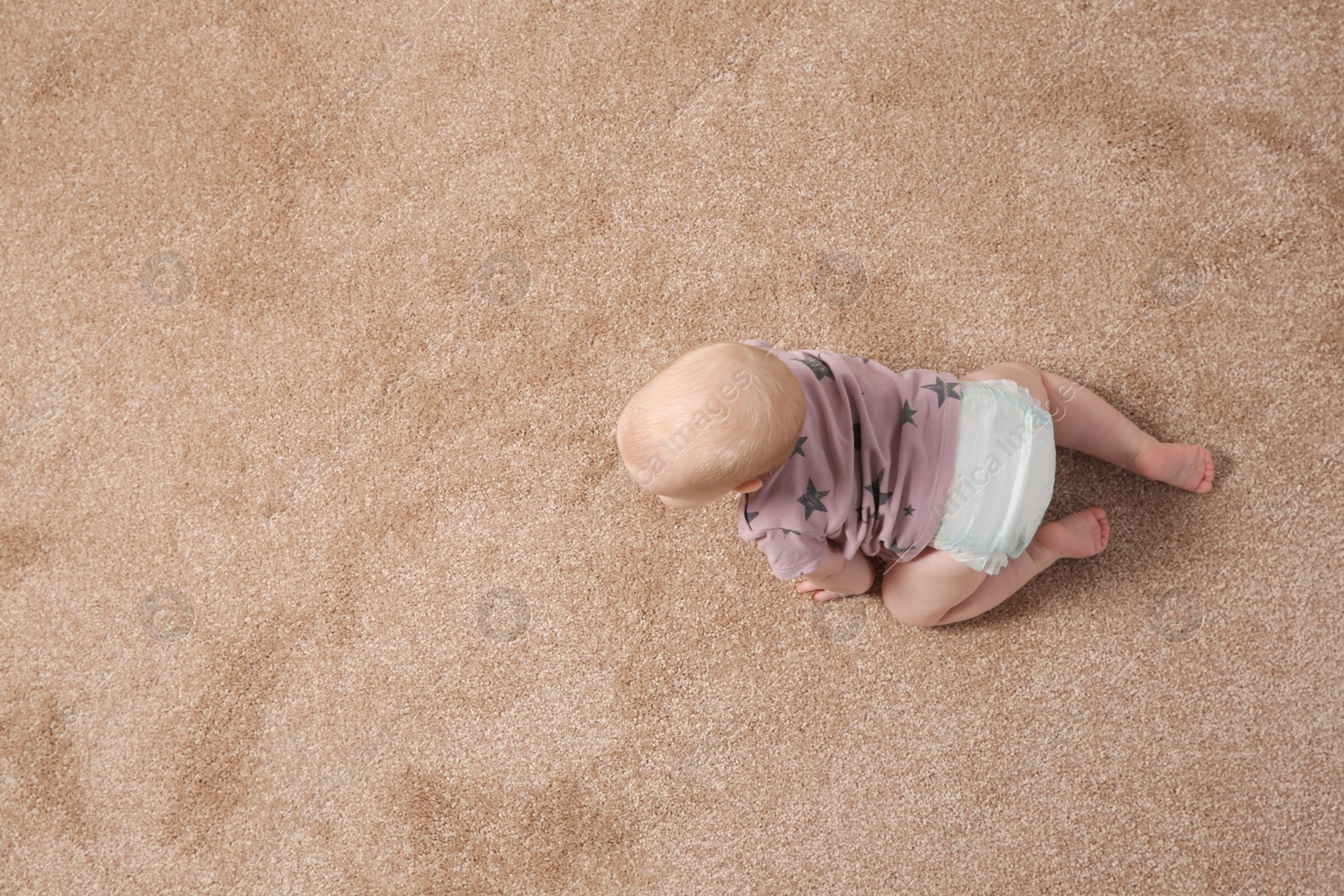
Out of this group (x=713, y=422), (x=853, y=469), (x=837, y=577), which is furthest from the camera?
(x=837, y=577)

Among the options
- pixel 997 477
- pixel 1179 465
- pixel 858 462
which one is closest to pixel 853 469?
pixel 858 462

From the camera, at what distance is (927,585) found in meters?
0.85

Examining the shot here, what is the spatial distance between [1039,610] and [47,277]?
1264mm

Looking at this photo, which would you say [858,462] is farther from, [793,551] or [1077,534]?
[1077,534]

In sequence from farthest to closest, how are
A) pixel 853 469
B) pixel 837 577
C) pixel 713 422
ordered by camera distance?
pixel 837 577 < pixel 853 469 < pixel 713 422

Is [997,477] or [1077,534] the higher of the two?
[997,477]

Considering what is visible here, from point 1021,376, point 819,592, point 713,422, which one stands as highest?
point 713,422

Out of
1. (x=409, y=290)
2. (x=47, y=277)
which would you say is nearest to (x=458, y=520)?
(x=409, y=290)

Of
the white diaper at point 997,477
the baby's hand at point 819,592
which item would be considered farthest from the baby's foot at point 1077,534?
the baby's hand at point 819,592

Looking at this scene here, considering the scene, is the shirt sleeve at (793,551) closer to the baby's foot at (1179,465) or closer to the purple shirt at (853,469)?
the purple shirt at (853,469)

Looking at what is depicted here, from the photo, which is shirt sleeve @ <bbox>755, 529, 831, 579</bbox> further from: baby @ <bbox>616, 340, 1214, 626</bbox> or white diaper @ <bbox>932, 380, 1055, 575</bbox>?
white diaper @ <bbox>932, 380, 1055, 575</bbox>

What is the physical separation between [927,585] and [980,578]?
0.05 metres

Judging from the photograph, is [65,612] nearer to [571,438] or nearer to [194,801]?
[194,801]

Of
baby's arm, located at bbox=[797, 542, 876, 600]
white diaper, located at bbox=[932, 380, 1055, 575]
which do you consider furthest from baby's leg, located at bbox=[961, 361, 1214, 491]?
baby's arm, located at bbox=[797, 542, 876, 600]
